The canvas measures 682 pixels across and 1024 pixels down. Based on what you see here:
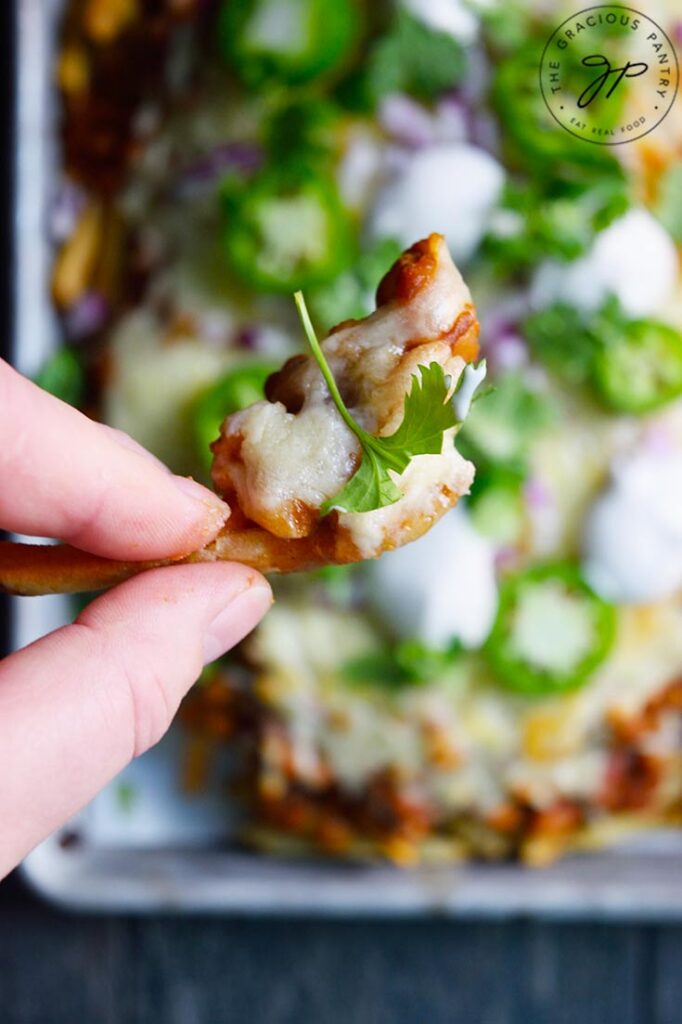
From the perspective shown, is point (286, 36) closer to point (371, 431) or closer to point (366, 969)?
point (371, 431)

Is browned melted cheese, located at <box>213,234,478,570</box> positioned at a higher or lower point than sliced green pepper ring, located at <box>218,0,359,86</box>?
lower

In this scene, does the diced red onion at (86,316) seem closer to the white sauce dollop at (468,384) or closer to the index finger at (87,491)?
the index finger at (87,491)

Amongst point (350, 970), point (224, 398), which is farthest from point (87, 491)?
point (350, 970)

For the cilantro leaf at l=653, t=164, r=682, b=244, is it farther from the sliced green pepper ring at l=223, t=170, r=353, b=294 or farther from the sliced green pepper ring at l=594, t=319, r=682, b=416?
the sliced green pepper ring at l=223, t=170, r=353, b=294

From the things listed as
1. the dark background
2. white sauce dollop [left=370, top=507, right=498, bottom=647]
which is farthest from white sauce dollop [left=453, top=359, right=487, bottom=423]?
the dark background

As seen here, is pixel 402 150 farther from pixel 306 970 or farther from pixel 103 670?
pixel 306 970

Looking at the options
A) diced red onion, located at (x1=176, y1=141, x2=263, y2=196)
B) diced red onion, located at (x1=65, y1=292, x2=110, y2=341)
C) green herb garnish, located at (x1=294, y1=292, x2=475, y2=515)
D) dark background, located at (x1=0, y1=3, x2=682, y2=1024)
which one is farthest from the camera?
dark background, located at (x1=0, y1=3, x2=682, y2=1024)
